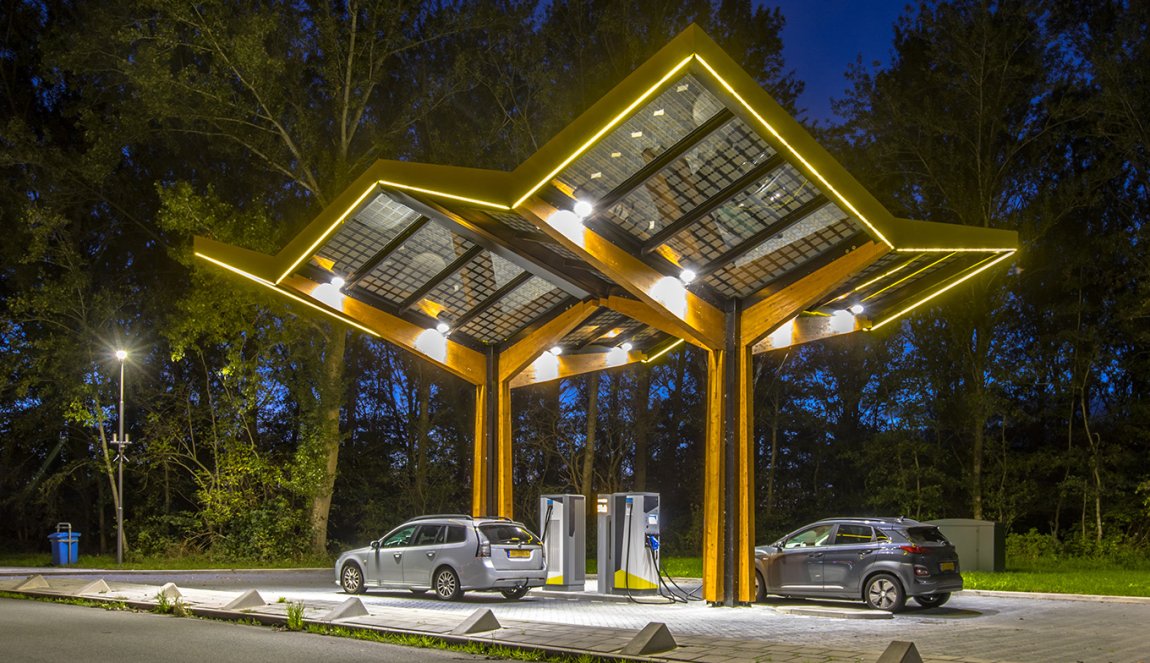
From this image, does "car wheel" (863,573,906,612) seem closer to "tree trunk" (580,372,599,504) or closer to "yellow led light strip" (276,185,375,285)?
"yellow led light strip" (276,185,375,285)

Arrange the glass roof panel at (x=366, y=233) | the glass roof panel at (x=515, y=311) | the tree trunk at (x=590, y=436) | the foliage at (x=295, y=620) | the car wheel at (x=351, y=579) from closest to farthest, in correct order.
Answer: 1. the foliage at (x=295, y=620)
2. the glass roof panel at (x=366, y=233)
3. the car wheel at (x=351, y=579)
4. the glass roof panel at (x=515, y=311)
5. the tree trunk at (x=590, y=436)

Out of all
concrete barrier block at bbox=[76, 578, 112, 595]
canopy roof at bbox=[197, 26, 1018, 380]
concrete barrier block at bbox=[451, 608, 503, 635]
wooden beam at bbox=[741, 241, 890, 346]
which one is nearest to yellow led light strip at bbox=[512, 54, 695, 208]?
canopy roof at bbox=[197, 26, 1018, 380]

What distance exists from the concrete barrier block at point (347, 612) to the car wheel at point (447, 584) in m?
3.84

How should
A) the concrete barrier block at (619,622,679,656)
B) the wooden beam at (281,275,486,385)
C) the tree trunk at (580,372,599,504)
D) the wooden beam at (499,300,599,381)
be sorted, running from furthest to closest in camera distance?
the tree trunk at (580,372,599,504) < the wooden beam at (499,300,599,381) < the wooden beam at (281,275,486,385) < the concrete barrier block at (619,622,679,656)

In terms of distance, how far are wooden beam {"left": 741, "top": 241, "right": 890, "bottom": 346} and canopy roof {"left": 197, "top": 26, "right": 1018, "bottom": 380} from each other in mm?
40

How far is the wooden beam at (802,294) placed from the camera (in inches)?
613

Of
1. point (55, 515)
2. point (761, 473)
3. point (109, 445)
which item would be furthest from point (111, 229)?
point (761, 473)

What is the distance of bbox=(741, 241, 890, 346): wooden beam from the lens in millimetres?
15562

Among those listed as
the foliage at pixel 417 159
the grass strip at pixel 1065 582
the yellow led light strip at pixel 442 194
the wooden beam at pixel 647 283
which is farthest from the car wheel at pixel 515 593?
the foliage at pixel 417 159

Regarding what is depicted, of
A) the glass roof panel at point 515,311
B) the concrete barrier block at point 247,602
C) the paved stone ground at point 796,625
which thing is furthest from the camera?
the glass roof panel at point 515,311

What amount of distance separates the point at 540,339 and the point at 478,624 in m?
9.03

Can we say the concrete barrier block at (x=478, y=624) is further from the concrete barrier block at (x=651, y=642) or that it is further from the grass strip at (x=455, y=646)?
the concrete barrier block at (x=651, y=642)

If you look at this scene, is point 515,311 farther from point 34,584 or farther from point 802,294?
point 34,584

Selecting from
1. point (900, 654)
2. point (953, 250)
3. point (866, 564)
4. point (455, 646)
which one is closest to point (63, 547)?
point (455, 646)
